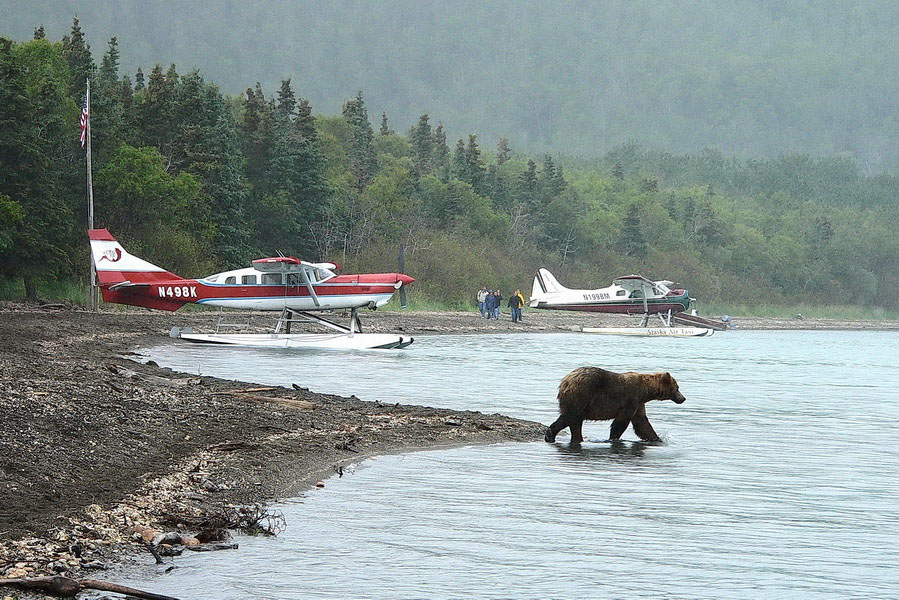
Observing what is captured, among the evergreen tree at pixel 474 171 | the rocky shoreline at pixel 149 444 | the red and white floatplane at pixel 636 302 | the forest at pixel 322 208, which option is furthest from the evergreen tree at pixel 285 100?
the rocky shoreline at pixel 149 444

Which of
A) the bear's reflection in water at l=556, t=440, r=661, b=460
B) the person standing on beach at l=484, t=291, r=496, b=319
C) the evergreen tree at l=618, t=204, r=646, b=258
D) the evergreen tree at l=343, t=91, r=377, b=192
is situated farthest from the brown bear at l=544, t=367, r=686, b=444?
the evergreen tree at l=618, t=204, r=646, b=258

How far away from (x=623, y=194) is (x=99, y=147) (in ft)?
299

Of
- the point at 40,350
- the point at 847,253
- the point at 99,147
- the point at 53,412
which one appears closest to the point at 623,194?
the point at 847,253

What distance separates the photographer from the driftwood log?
5.32m

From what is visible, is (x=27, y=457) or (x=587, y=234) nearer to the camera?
(x=27, y=457)

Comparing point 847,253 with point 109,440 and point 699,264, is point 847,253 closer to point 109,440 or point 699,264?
point 699,264

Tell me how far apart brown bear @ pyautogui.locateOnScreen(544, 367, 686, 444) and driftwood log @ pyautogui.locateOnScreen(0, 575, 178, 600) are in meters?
6.42

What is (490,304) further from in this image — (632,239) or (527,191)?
(632,239)

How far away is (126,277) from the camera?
97.1 ft

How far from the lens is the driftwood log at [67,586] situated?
5.32 m

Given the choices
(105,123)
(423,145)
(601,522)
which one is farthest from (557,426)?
(423,145)

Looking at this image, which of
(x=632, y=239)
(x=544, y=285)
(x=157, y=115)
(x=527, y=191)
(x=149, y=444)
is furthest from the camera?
(x=632, y=239)

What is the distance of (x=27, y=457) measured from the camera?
8008 millimetres

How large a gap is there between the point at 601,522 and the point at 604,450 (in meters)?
3.59
